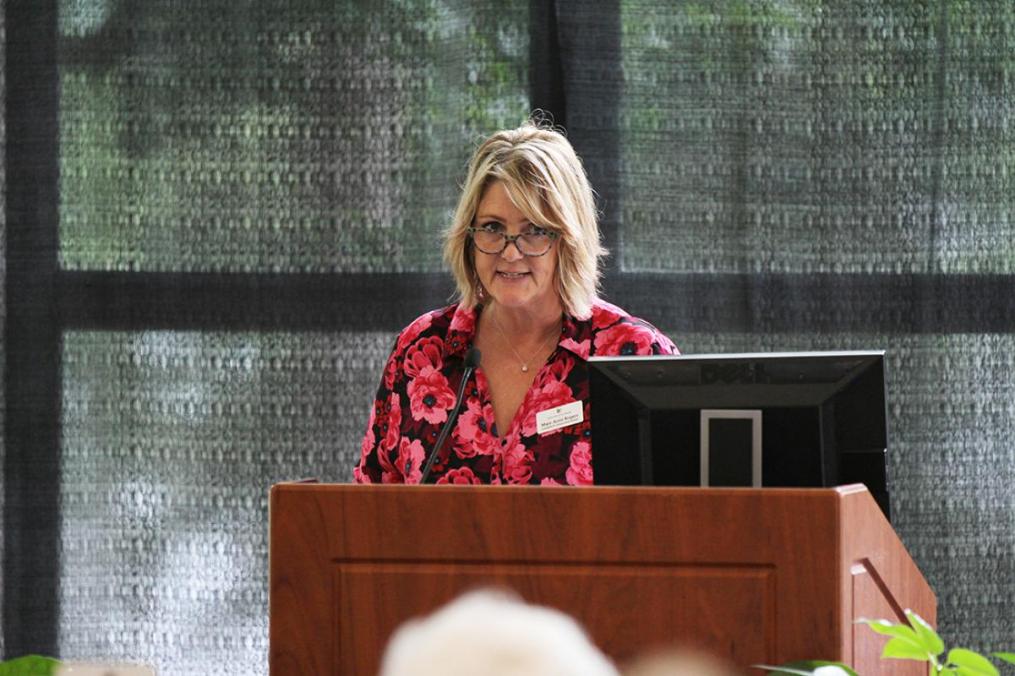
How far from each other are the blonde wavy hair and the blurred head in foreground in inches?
51.5

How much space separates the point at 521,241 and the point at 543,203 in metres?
0.10

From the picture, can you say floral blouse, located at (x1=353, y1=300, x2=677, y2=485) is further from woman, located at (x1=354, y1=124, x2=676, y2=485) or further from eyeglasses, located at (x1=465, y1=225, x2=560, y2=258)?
eyeglasses, located at (x1=465, y1=225, x2=560, y2=258)

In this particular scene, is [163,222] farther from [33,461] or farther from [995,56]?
[995,56]

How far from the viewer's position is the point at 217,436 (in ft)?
11.3

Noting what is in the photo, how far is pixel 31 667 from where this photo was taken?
949 millimetres

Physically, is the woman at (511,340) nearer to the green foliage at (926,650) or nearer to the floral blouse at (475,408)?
the floral blouse at (475,408)

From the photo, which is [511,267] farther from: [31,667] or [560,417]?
[31,667]

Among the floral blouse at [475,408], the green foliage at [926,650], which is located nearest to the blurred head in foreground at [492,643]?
the green foliage at [926,650]

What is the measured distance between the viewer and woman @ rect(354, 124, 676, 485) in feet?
7.90

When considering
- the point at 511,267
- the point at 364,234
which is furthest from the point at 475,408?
the point at 364,234

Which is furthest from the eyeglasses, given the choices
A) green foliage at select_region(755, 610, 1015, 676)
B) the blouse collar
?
green foliage at select_region(755, 610, 1015, 676)

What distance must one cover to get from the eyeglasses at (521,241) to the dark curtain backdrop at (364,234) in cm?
89

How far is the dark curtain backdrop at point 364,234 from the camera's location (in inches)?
133

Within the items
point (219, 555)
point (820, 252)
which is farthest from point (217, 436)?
point (820, 252)
